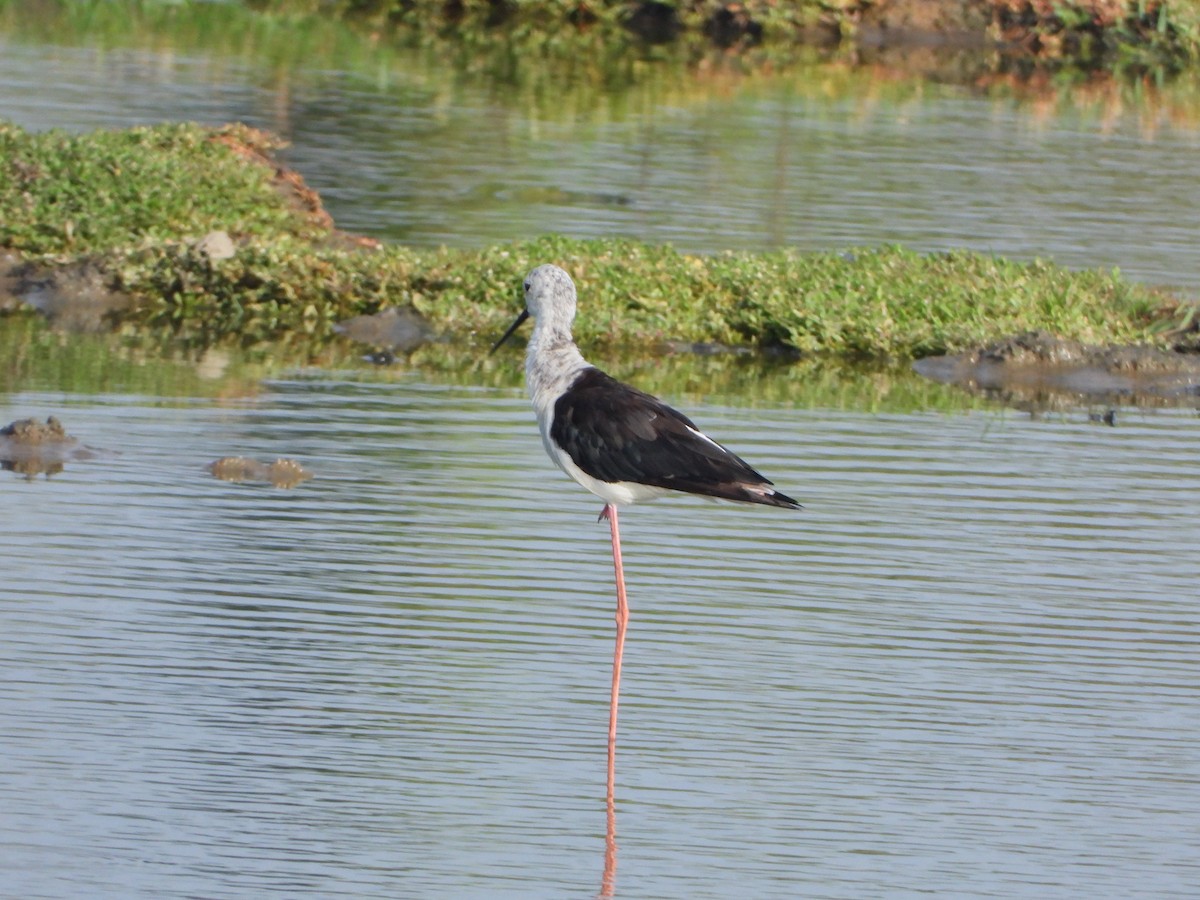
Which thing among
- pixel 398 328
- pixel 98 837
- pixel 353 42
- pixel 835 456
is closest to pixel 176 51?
pixel 353 42

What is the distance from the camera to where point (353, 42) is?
27031mm

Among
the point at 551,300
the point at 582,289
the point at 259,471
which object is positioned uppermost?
the point at 551,300

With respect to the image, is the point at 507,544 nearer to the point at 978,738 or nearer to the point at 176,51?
the point at 978,738

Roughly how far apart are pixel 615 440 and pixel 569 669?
744mm

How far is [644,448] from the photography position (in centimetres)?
731

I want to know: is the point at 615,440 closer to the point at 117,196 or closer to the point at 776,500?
the point at 776,500

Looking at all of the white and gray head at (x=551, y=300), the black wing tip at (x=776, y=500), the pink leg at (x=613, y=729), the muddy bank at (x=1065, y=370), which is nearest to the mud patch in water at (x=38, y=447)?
the white and gray head at (x=551, y=300)

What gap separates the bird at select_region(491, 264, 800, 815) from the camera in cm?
717

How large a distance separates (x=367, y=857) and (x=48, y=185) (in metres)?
9.04

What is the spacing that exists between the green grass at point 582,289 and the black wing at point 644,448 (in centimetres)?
528

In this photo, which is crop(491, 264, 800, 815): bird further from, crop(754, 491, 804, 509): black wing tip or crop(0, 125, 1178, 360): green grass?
crop(0, 125, 1178, 360): green grass

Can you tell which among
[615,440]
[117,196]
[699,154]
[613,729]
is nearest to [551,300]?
[615,440]

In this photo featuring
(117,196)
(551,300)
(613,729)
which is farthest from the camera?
(117,196)

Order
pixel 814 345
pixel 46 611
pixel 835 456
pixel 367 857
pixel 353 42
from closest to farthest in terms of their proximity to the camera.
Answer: pixel 367 857
pixel 46 611
pixel 835 456
pixel 814 345
pixel 353 42
